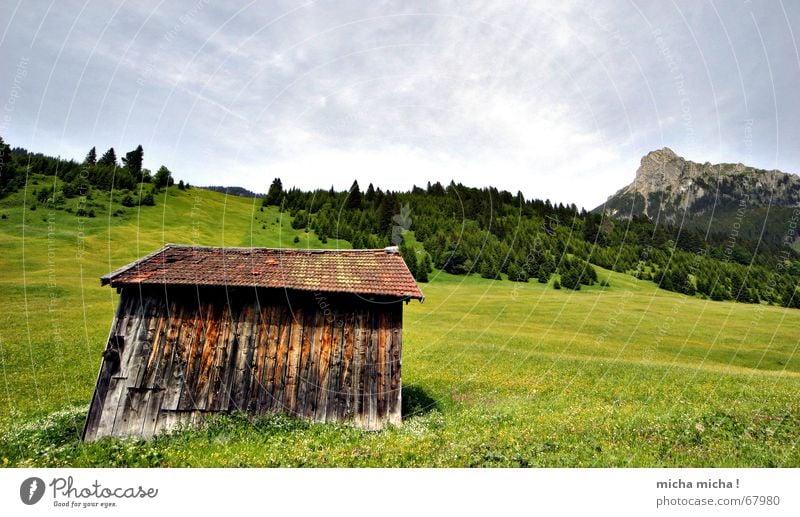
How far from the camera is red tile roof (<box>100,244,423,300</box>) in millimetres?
13117

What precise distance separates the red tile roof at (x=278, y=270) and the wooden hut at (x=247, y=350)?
0.29 feet

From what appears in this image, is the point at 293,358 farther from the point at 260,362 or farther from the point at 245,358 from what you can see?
the point at 245,358

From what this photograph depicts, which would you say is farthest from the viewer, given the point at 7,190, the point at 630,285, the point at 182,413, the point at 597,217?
the point at 597,217

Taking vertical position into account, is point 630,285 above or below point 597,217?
below

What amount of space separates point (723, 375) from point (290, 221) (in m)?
71.5

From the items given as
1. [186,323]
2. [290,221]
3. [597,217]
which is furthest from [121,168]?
[597,217]

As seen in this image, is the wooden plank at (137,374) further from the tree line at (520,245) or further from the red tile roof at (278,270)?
the tree line at (520,245)

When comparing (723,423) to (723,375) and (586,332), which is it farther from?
(586,332)

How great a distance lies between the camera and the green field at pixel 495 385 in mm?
8844

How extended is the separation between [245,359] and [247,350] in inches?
11.5

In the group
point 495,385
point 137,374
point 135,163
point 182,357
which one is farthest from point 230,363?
point 135,163

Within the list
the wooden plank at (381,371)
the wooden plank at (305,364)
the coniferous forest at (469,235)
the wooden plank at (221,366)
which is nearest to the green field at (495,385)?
the wooden plank at (305,364)

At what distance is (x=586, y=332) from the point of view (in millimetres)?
44000

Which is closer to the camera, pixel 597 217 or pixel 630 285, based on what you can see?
pixel 630 285
